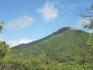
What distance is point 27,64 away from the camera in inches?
5591

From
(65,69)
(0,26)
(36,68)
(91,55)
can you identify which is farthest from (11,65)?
(91,55)

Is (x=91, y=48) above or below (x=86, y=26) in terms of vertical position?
below

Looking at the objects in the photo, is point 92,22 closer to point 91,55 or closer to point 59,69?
point 91,55

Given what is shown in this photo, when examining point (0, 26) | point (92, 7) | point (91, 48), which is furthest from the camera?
point (0, 26)

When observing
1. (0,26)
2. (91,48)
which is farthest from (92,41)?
(0,26)

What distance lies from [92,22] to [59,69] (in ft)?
419

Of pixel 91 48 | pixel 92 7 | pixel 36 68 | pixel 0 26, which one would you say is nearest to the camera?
pixel 92 7

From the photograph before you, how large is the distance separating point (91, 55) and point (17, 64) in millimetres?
126782

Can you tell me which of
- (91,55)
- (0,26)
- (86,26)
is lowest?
(91,55)

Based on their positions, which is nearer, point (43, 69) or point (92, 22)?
point (92, 22)

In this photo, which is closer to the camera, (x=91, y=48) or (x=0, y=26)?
(x=91, y=48)

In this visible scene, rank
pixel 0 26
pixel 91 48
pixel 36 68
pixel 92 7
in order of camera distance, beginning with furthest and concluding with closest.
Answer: pixel 36 68, pixel 0 26, pixel 91 48, pixel 92 7

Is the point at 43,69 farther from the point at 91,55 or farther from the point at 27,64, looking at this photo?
the point at 91,55

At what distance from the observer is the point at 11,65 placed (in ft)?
485
